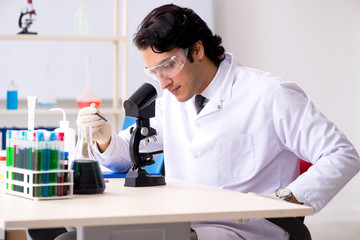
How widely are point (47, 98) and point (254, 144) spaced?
2435 millimetres

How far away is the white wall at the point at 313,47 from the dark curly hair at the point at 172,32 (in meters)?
2.44

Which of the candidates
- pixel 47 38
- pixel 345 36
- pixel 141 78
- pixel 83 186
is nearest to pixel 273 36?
pixel 345 36

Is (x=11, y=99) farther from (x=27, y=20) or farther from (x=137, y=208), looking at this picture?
(x=137, y=208)

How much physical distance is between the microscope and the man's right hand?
0.14 m

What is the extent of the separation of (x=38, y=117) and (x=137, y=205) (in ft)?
10.3

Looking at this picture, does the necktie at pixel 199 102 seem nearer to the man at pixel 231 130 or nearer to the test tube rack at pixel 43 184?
the man at pixel 231 130

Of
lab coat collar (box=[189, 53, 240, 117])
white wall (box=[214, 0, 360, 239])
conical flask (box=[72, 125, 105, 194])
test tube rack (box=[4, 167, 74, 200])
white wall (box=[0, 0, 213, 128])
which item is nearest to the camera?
test tube rack (box=[4, 167, 74, 200])

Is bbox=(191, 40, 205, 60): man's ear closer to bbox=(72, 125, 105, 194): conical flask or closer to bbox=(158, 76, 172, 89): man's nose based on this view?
bbox=(158, 76, 172, 89): man's nose

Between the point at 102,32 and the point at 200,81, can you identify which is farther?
the point at 102,32

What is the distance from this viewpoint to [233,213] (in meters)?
1.26

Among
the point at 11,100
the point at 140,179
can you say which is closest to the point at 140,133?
the point at 140,179

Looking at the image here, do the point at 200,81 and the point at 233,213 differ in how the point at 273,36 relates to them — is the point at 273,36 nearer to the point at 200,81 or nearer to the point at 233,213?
the point at 200,81

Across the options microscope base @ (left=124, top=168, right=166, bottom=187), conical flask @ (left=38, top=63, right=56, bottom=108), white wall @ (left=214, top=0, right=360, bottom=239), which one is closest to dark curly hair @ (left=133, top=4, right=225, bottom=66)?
microscope base @ (left=124, top=168, right=166, bottom=187)

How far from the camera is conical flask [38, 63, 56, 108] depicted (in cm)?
409
